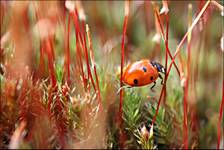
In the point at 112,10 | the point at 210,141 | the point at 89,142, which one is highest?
the point at 112,10

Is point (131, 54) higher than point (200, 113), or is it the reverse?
point (131, 54)

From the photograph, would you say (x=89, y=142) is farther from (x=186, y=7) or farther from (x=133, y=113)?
(x=186, y=7)

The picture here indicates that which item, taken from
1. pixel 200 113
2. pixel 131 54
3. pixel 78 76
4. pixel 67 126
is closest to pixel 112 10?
pixel 131 54

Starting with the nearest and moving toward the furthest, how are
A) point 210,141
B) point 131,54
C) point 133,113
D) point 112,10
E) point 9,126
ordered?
point 9,126 < point 133,113 < point 210,141 < point 131,54 < point 112,10

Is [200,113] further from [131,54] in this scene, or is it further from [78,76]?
[78,76]

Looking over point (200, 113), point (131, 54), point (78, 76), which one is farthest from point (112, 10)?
point (78, 76)

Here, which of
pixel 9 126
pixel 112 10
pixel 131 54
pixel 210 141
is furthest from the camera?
pixel 112 10

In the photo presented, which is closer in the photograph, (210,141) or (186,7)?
(210,141)
